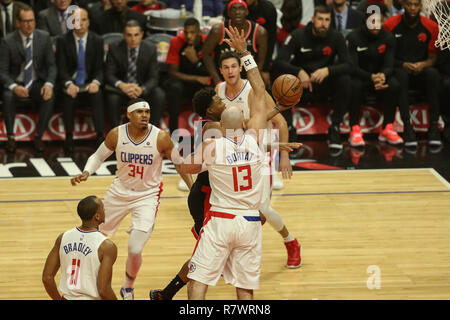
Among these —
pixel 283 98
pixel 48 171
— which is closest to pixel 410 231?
pixel 283 98

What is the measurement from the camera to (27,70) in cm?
1073

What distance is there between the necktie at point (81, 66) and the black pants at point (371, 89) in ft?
12.6

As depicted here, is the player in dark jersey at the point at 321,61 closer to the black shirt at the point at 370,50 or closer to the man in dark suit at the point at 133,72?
the black shirt at the point at 370,50

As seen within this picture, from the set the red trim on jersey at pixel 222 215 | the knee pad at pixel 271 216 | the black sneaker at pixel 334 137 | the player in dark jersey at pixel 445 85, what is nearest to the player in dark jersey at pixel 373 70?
the black sneaker at pixel 334 137

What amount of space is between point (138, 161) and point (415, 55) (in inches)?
254

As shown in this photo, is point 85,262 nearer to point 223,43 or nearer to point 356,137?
point 223,43

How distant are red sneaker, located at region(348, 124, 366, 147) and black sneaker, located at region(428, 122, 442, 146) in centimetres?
98

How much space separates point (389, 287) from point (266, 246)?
4.81 ft

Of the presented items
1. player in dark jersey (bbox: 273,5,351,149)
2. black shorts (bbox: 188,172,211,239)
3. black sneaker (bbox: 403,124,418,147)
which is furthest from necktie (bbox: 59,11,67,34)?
black shorts (bbox: 188,172,211,239)

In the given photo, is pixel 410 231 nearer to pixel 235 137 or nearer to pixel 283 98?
pixel 283 98

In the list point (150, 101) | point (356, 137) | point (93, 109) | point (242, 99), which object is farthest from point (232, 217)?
point (356, 137)

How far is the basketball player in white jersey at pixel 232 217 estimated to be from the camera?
17.6 ft

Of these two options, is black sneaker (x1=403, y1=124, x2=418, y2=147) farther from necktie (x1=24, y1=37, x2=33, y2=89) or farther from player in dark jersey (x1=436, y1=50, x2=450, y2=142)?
necktie (x1=24, y1=37, x2=33, y2=89)

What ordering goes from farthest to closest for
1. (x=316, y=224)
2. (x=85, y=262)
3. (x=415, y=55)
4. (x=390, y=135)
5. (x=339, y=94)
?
(x=415, y=55) < (x=390, y=135) < (x=339, y=94) < (x=316, y=224) < (x=85, y=262)
